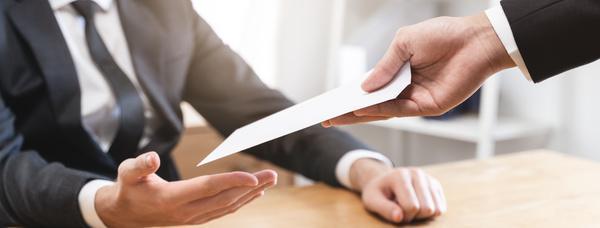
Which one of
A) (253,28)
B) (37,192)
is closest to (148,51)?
(37,192)

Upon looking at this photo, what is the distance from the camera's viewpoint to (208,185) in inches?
24.5

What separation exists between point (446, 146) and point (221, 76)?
1.26 meters

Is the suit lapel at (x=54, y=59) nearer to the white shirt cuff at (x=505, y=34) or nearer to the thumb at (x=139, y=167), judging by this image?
the thumb at (x=139, y=167)

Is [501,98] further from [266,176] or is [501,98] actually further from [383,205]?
[266,176]

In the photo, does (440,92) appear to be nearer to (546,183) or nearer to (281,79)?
(546,183)

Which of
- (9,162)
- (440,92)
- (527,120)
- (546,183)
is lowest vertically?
(527,120)

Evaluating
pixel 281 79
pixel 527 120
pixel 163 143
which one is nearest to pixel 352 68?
pixel 281 79

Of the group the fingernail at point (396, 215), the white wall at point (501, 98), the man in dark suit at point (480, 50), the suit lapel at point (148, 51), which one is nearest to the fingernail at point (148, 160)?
the man in dark suit at point (480, 50)

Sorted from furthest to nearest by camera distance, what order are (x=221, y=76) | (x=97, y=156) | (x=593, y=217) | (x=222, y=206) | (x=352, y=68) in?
(x=352, y=68) → (x=221, y=76) → (x=97, y=156) → (x=593, y=217) → (x=222, y=206)

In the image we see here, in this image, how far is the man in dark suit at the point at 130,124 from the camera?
0.66m

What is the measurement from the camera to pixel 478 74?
0.71m

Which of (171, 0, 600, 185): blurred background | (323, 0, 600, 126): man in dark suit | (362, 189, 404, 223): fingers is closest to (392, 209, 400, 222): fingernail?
(362, 189, 404, 223): fingers

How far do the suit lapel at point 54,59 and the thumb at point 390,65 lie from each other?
19.1 inches

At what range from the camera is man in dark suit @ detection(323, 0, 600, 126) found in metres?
0.65
